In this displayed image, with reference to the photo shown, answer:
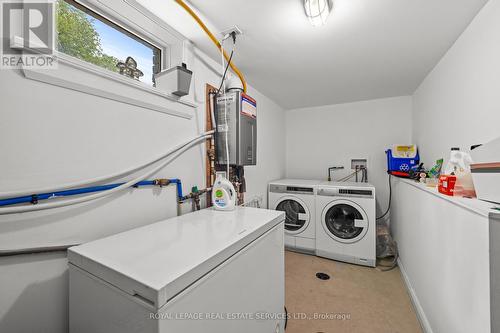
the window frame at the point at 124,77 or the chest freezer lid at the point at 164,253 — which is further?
the window frame at the point at 124,77

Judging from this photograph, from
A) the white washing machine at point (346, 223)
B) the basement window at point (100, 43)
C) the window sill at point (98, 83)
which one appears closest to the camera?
the window sill at point (98, 83)

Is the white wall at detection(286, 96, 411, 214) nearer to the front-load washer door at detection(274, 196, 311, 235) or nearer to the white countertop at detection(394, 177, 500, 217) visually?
the front-load washer door at detection(274, 196, 311, 235)

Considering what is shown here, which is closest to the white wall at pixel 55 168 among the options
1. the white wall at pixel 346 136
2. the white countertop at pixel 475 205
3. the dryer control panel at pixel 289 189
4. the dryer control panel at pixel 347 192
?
the white countertop at pixel 475 205

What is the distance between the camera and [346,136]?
3084mm

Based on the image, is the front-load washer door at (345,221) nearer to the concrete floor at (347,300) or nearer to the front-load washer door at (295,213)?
the front-load washer door at (295,213)

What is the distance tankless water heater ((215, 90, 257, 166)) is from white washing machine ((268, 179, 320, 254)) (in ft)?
3.87

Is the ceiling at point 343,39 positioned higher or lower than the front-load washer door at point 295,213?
higher

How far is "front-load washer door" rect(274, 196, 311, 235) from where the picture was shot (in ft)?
8.30

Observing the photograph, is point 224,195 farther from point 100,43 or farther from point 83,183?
point 100,43

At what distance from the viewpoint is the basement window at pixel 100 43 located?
3.15 ft

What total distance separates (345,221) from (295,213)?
620 mm

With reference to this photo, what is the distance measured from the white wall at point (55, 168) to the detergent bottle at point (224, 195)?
368mm

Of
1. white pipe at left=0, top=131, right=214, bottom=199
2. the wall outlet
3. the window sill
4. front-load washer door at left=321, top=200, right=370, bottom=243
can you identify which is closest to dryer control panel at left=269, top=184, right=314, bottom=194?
front-load washer door at left=321, top=200, right=370, bottom=243

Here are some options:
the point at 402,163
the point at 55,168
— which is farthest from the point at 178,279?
the point at 402,163
